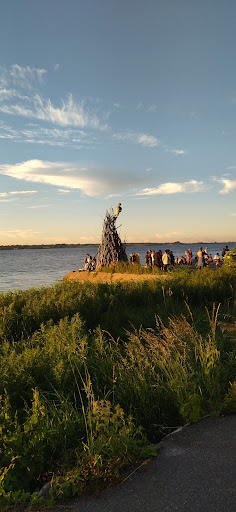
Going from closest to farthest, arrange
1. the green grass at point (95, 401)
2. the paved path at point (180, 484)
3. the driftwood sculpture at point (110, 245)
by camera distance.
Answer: the paved path at point (180, 484) → the green grass at point (95, 401) → the driftwood sculpture at point (110, 245)

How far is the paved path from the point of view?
9.28 ft

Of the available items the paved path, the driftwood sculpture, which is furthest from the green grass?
the driftwood sculpture

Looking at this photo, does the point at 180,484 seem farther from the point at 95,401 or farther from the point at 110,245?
the point at 110,245

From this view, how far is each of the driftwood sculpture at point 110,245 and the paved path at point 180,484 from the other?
56.6 ft

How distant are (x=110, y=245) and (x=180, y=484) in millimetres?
18321

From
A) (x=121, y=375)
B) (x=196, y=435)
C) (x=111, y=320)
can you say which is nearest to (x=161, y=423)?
(x=196, y=435)

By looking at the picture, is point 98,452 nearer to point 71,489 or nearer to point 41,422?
point 71,489

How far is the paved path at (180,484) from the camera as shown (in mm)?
2828

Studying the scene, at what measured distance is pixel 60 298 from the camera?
1061 cm

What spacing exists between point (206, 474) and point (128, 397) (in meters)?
1.62

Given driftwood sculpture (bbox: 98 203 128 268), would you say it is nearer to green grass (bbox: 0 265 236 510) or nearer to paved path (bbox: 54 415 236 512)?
green grass (bbox: 0 265 236 510)

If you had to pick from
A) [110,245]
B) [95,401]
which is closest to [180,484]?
[95,401]

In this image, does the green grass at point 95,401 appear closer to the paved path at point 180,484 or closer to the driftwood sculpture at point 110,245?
the paved path at point 180,484

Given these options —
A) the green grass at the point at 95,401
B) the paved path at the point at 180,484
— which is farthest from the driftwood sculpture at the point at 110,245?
the paved path at the point at 180,484
